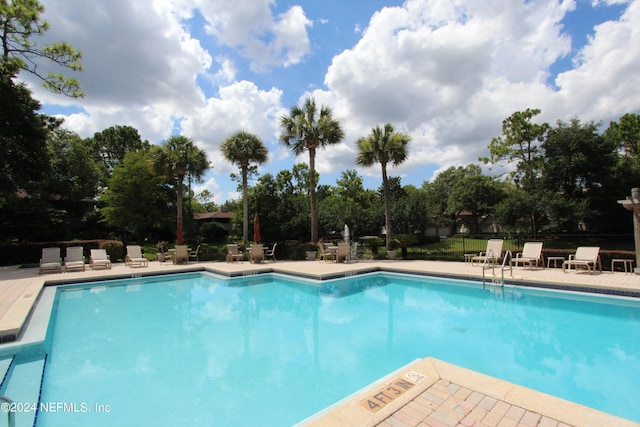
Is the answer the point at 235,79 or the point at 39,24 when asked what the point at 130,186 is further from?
the point at 235,79

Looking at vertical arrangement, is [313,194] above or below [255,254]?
above

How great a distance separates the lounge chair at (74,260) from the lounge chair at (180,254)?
362 cm

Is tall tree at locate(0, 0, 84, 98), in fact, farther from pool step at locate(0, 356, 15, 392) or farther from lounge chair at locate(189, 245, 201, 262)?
pool step at locate(0, 356, 15, 392)

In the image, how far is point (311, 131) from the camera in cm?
1770

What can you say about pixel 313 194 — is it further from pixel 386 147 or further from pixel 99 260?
pixel 99 260

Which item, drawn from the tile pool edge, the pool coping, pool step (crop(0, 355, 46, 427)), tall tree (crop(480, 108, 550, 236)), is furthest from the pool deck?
tall tree (crop(480, 108, 550, 236))

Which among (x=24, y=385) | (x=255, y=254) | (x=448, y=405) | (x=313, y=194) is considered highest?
(x=313, y=194)

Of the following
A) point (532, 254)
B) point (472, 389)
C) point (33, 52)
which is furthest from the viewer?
point (33, 52)

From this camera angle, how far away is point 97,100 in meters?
15.8

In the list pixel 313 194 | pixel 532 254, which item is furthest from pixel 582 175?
pixel 313 194

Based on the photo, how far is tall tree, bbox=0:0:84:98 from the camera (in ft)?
43.7

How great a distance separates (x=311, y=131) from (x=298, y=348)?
46.1ft

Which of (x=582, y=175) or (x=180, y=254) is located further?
(x=582, y=175)

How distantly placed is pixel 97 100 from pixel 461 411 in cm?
1937
